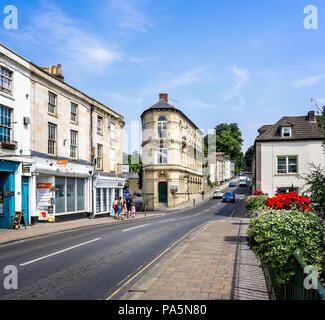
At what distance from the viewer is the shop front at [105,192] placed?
30.9m

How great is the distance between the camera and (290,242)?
5.10 m

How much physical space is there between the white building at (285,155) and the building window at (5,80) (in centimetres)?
2330

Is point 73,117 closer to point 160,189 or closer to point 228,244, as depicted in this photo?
point 228,244

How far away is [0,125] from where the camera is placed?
62.5 ft

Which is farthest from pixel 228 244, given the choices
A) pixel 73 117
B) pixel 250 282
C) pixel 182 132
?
pixel 182 132

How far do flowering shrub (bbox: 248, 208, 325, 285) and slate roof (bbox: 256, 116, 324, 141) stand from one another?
95.9 feet

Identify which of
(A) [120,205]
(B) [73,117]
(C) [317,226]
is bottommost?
(A) [120,205]

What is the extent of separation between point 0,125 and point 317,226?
18444 mm

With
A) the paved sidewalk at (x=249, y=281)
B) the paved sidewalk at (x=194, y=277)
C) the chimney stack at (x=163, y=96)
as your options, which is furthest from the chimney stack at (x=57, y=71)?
the chimney stack at (x=163, y=96)

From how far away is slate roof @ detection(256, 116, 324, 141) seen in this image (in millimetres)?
33375

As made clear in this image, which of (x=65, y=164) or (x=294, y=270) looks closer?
(x=294, y=270)

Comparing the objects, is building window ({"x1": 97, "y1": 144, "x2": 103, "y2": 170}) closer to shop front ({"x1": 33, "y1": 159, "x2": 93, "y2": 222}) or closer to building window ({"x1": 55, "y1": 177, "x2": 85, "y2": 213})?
shop front ({"x1": 33, "y1": 159, "x2": 93, "y2": 222})

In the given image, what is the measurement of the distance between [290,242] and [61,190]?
22.5 m
